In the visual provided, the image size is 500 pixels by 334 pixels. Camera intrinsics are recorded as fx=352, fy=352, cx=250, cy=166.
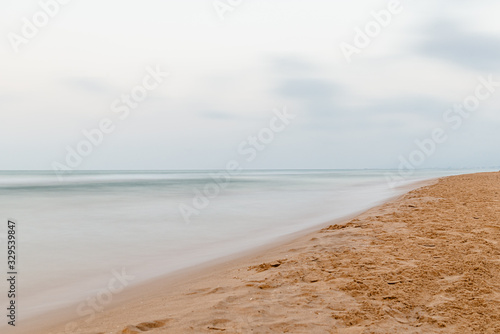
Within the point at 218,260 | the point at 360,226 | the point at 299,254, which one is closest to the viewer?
the point at 299,254

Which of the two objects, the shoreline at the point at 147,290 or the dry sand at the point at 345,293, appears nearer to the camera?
the dry sand at the point at 345,293

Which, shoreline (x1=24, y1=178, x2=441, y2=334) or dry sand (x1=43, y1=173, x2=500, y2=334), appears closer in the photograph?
dry sand (x1=43, y1=173, x2=500, y2=334)

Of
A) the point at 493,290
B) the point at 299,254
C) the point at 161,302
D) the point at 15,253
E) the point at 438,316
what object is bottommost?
the point at 493,290

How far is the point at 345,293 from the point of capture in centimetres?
329

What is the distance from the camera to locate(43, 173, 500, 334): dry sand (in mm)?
2730

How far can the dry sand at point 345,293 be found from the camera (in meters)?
2.73

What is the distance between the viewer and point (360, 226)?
6715 mm

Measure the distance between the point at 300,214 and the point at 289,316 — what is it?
369 inches

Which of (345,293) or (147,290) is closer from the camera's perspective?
(345,293)

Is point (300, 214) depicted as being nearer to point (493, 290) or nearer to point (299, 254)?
point (299, 254)

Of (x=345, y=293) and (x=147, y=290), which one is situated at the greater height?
(x=147, y=290)

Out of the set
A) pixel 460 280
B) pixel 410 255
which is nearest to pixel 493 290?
pixel 460 280

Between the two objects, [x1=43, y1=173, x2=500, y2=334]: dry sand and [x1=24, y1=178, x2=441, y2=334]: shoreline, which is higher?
[x1=24, y1=178, x2=441, y2=334]: shoreline

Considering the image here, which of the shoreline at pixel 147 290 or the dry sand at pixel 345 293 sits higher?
the shoreline at pixel 147 290
